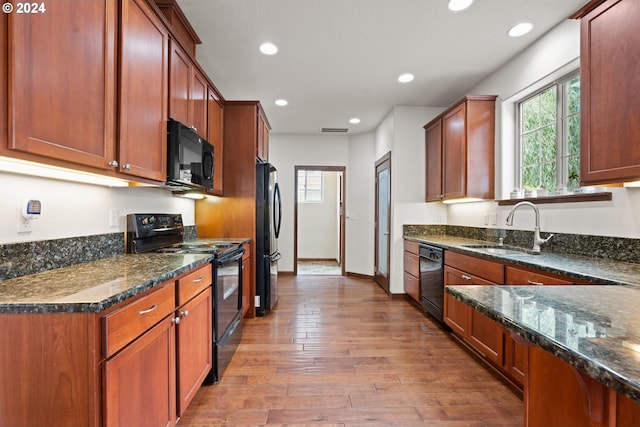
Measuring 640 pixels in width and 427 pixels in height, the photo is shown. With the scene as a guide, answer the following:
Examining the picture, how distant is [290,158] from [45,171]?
444 centimetres

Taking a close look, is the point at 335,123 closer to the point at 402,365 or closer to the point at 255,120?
the point at 255,120

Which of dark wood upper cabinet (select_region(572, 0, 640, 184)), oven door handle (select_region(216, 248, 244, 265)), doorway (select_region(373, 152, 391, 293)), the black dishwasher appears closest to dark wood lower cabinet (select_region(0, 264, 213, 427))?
oven door handle (select_region(216, 248, 244, 265))

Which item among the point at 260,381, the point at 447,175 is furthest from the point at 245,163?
the point at 447,175

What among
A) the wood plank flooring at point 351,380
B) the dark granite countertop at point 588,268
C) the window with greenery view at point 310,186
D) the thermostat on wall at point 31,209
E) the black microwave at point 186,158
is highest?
the window with greenery view at point 310,186

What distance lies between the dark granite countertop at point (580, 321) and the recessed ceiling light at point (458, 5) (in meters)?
2.09

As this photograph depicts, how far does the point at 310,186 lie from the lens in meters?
7.47

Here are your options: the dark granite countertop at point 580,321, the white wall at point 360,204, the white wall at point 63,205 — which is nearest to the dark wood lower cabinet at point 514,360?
the dark granite countertop at point 580,321

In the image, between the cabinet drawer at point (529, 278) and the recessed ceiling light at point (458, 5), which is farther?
the recessed ceiling light at point (458, 5)

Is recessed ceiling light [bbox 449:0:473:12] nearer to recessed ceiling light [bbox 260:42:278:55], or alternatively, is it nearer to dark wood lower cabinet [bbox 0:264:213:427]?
recessed ceiling light [bbox 260:42:278:55]

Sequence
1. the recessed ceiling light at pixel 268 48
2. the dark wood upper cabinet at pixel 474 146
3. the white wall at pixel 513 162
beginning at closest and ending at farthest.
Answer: the white wall at pixel 513 162
the recessed ceiling light at pixel 268 48
the dark wood upper cabinet at pixel 474 146

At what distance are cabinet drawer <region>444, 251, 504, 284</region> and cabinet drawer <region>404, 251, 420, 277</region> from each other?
0.77 meters

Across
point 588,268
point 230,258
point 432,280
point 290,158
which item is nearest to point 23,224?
point 230,258

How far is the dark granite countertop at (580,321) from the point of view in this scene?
0.50 m

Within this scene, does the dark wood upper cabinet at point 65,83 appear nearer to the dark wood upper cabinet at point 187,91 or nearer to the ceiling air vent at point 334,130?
A: the dark wood upper cabinet at point 187,91
